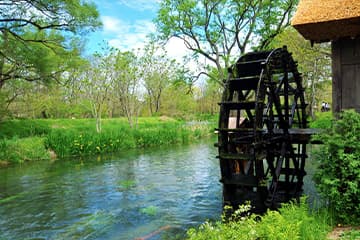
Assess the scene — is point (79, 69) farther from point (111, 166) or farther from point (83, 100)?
point (111, 166)

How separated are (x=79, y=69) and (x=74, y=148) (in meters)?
6.01

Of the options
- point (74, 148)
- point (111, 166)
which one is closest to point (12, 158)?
point (74, 148)

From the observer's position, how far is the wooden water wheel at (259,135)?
539 centimetres

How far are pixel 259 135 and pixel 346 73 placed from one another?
170 cm

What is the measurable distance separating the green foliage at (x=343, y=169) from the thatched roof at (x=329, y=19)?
1.48m

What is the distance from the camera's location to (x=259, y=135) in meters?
5.52

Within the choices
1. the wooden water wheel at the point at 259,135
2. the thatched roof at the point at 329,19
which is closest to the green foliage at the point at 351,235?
the wooden water wheel at the point at 259,135

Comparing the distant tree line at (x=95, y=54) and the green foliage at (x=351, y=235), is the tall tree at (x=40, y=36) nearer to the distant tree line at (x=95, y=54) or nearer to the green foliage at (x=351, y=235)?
the distant tree line at (x=95, y=54)

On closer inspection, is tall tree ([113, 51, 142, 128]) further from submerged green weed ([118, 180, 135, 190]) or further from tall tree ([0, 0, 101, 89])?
submerged green weed ([118, 180, 135, 190])

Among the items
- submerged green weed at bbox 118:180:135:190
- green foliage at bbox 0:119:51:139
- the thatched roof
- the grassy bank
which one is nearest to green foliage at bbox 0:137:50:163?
the grassy bank

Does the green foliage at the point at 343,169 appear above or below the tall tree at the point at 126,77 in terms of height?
below

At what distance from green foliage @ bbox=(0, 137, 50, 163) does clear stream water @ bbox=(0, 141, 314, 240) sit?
710 millimetres

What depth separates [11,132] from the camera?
Answer: 604 inches

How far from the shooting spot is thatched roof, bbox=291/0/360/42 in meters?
4.68
